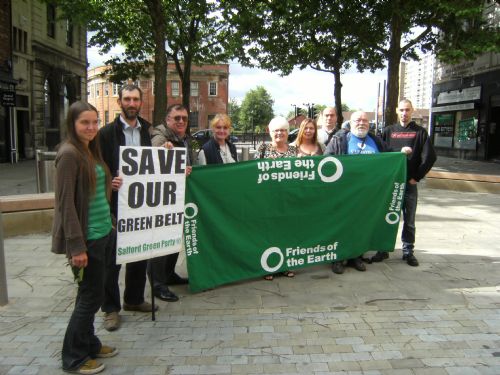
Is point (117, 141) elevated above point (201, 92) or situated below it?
below

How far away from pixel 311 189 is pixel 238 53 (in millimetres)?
16686

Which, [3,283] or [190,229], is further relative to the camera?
[190,229]

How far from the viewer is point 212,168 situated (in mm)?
4457

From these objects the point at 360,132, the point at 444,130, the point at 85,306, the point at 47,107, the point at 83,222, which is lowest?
the point at 85,306

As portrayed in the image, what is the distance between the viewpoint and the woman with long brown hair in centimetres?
283

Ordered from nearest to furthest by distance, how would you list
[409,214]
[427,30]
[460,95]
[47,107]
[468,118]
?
[409,214] < [427,30] < [468,118] < [460,95] < [47,107]

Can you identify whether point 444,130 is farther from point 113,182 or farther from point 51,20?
point 113,182

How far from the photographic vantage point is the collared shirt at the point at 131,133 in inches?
154

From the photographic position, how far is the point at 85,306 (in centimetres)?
307

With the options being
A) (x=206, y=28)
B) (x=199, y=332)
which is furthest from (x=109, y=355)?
(x=206, y=28)

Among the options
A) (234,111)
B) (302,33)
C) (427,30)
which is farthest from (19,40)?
(234,111)

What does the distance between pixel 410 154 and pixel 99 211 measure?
388cm

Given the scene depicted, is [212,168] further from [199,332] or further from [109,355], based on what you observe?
[109,355]

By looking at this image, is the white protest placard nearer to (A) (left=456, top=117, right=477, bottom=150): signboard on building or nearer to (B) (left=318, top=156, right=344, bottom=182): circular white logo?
(B) (left=318, top=156, right=344, bottom=182): circular white logo
